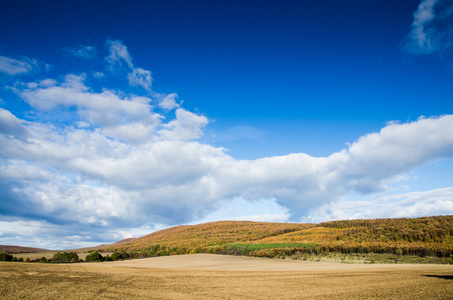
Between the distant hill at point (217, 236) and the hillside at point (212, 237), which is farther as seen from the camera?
the distant hill at point (217, 236)

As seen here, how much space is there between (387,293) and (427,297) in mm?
1681

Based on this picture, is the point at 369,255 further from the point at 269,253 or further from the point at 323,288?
the point at 323,288

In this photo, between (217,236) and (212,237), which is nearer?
(212,237)

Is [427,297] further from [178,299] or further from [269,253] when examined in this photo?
[269,253]

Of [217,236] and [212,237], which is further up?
[217,236]

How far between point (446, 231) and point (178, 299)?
60.5m

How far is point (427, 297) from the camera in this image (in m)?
12.7

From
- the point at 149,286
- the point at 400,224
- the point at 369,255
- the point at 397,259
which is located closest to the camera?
the point at 149,286

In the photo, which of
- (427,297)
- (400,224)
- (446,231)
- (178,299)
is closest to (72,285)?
(178,299)

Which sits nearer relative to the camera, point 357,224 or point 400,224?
point 400,224

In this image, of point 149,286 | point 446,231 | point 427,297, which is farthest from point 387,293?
point 446,231

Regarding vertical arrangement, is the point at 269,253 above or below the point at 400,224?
below

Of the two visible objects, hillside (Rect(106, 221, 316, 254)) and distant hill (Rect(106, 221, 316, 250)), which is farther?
distant hill (Rect(106, 221, 316, 250))

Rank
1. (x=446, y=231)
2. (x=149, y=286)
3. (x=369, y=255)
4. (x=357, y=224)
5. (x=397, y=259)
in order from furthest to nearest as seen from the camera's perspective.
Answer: (x=357, y=224), (x=446, y=231), (x=369, y=255), (x=397, y=259), (x=149, y=286)
